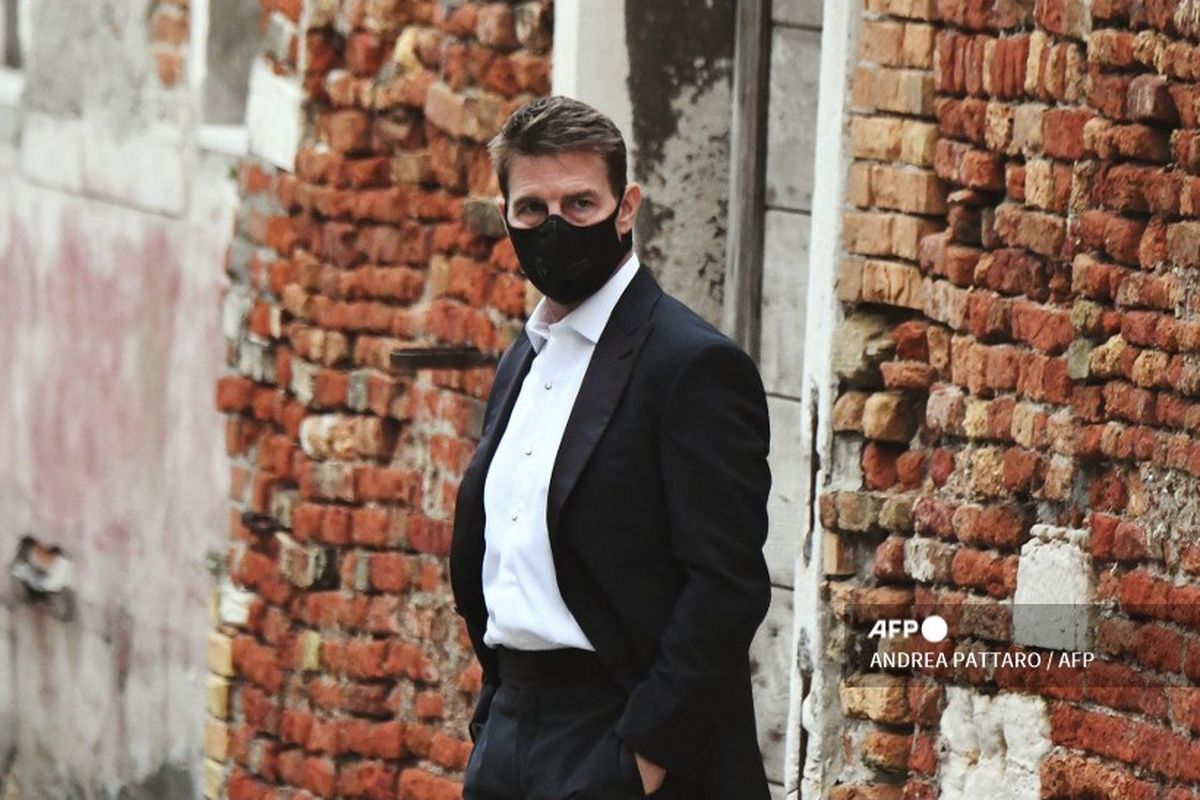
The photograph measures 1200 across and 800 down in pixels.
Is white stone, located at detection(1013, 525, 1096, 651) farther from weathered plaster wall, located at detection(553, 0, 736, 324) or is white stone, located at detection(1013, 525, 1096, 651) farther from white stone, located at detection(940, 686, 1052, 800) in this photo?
weathered plaster wall, located at detection(553, 0, 736, 324)

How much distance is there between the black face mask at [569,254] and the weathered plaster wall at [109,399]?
13.9ft

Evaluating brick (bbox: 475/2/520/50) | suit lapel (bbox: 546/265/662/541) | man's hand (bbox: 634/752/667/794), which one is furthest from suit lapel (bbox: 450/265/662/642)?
brick (bbox: 475/2/520/50)

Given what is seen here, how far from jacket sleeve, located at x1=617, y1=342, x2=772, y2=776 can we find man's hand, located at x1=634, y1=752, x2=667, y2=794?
19 millimetres

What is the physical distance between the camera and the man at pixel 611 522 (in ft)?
14.8

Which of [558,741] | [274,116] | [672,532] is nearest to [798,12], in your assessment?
[274,116]

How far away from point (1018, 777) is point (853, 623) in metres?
0.66

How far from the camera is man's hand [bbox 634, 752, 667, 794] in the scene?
14.8ft

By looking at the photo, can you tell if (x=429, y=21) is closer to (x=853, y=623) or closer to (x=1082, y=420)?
(x=853, y=623)

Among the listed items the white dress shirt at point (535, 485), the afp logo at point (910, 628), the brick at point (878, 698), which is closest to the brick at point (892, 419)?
the afp logo at point (910, 628)

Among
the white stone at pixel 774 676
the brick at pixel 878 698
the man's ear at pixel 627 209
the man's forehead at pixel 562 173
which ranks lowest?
the white stone at pixel 774 676

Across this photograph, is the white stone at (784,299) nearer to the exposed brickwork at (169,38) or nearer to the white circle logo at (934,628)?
the white circle logo at (934,628)

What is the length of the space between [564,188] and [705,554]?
631 mm

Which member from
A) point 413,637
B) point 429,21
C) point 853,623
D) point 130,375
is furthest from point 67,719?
point 853,623

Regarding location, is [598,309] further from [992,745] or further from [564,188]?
[992,745]
